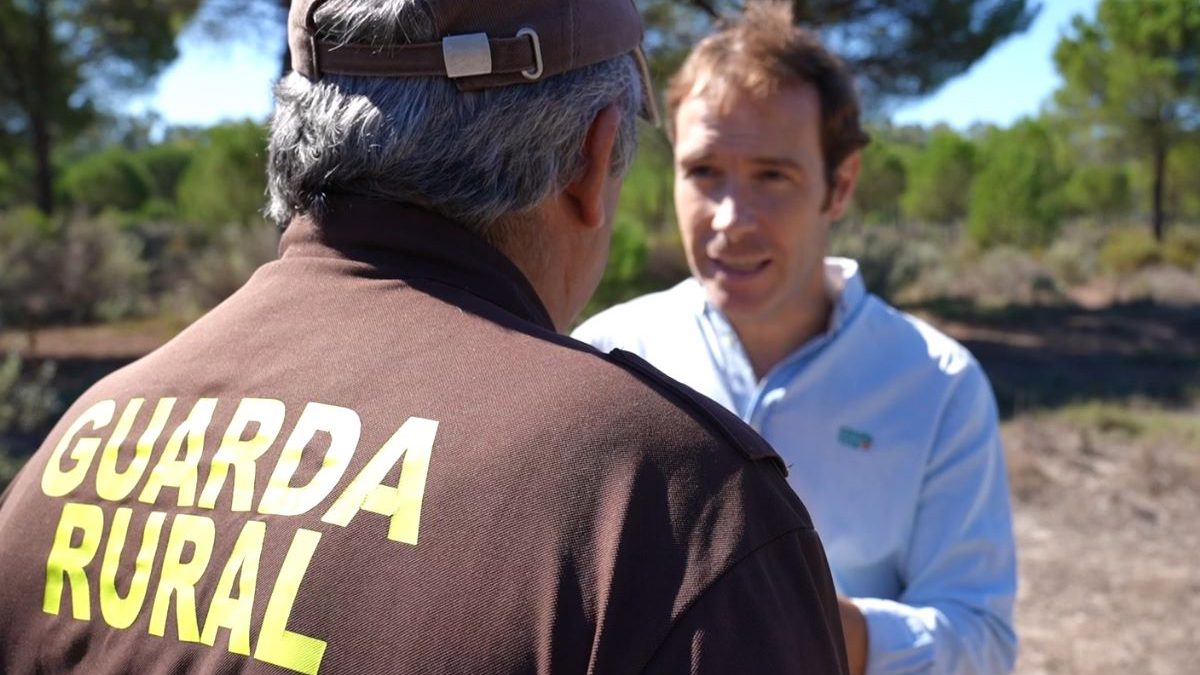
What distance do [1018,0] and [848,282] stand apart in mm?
12315

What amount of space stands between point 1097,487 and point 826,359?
527cm

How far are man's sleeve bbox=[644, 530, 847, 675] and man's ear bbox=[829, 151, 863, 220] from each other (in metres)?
1.38

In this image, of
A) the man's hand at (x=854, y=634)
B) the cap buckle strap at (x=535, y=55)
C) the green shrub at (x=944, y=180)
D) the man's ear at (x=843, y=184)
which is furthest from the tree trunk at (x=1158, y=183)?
the cap buckle strap at (x=535, y=55)

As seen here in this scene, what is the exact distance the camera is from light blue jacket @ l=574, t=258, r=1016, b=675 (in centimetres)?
173

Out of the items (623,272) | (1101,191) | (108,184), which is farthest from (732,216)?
(108,184)

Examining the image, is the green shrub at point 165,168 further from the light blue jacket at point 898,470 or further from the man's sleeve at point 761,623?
the man's sleeve at point 761,623

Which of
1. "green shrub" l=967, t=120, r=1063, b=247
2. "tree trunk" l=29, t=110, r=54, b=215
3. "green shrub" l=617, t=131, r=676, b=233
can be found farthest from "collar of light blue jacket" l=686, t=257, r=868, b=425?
"green shrub" l=967, t=120, r=1063, b=247

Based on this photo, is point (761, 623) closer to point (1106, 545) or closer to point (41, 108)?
point (1106, 545)

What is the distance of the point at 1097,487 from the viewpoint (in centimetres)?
648

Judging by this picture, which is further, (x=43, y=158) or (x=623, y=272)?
(x=43, y=158)

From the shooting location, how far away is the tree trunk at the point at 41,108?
48.8 feet

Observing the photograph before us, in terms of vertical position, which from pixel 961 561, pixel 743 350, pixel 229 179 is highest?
pixel 743 350

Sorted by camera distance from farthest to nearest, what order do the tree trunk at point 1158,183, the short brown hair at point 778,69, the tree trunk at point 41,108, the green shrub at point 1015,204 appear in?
1. the green shrub at point 1015,204
2. the tree trunk at point 1158,183
3. the tree trunk at point 41,108
4. the short brown hair at point 778,69

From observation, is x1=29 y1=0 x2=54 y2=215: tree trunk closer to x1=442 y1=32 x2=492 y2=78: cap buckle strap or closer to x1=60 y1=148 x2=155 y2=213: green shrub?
x1=60 y1=148 x2=155 y2=213: green shrub
